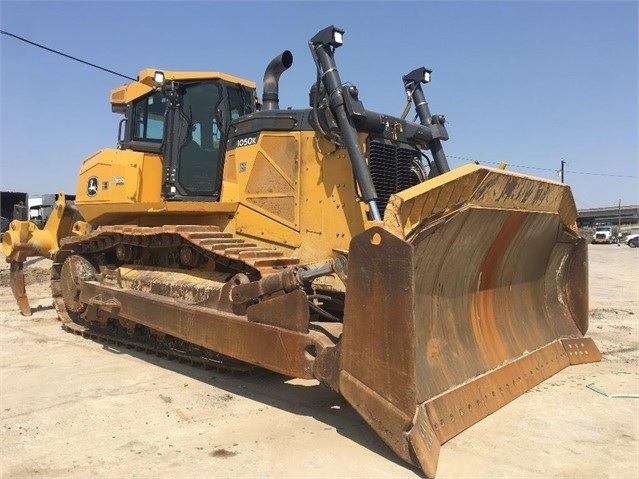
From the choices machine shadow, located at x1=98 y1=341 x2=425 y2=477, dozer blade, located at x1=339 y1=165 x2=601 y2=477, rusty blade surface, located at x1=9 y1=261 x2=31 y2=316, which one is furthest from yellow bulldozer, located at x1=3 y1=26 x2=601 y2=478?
rusty blade surface, located at x1=9 y1=261 x2=31 y2=316

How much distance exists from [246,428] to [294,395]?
0.82 m

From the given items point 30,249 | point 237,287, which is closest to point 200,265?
point 237,287

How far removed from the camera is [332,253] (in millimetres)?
4980

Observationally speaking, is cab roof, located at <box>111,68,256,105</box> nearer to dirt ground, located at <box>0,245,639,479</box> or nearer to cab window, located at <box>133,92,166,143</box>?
cab window, located at <box>133,92,166,143</box>

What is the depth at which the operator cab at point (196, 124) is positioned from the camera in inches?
240

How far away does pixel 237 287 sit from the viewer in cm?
452

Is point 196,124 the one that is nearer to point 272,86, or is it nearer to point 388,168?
point 272,86

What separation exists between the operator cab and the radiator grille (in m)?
1.73

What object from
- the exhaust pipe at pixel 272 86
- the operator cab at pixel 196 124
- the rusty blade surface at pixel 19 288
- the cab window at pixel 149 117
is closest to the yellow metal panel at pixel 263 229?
the operator cab at pixel 196 124

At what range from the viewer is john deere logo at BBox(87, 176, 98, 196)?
6938 mm

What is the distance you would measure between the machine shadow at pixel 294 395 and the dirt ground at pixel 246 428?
13 millimetres

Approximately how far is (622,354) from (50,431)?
5.73m

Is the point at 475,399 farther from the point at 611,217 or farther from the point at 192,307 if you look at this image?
the point at 611,217

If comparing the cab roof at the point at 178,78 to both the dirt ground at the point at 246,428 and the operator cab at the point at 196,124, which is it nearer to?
the operator cab at the point at 196,124
